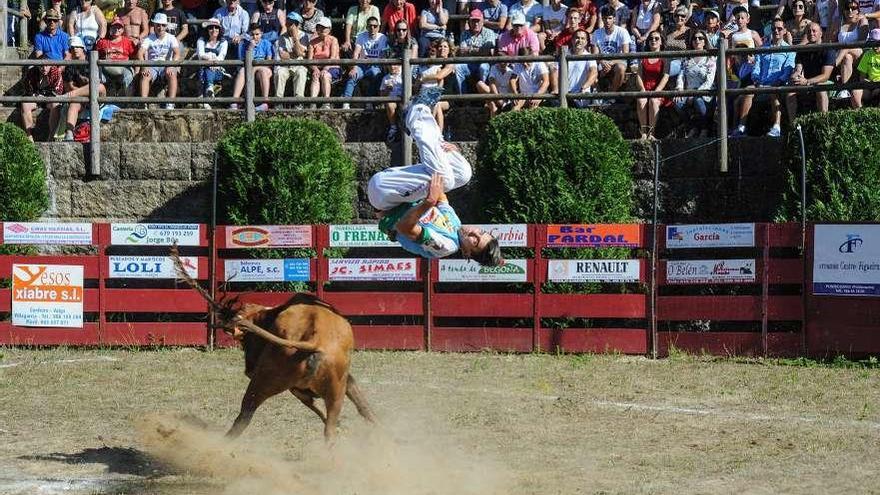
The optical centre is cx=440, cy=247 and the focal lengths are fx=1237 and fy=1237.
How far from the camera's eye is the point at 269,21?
19.3 m

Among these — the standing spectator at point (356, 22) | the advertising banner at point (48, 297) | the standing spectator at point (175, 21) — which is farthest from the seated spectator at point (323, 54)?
the advertising banner at point (48, 297)

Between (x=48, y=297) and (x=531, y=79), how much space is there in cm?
728

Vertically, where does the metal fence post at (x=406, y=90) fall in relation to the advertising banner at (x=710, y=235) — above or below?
above

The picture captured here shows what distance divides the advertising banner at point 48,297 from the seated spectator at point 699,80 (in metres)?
8.60

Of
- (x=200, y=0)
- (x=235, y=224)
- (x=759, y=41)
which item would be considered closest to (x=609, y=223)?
(x=759, y=41)

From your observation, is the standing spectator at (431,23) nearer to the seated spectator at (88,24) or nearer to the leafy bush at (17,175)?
the seated spectator at (88,24)

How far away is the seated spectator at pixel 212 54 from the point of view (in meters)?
18.9

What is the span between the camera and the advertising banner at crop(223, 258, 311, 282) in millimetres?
16359

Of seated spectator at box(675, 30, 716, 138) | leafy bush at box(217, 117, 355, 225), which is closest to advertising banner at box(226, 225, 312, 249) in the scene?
leafy bush at box(217, 117, 355, 225)

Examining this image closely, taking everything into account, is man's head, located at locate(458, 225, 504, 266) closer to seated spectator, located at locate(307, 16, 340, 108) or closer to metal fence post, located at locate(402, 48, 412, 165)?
metal fence post, located at locate(402, 48, 412, 165)

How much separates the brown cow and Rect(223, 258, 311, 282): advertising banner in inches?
274

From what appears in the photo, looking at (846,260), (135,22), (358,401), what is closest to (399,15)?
(135,22)

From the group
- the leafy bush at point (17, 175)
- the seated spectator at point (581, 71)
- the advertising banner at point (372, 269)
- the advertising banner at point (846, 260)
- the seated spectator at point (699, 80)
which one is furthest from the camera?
the seated spectator at point (581, 71)

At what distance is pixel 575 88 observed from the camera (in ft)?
57.7
